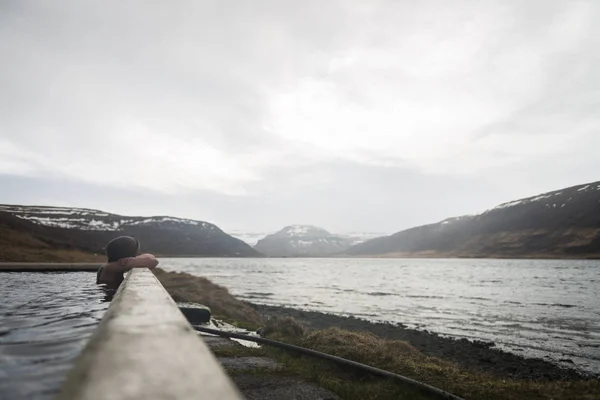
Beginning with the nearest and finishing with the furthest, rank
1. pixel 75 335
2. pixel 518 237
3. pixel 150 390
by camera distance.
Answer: pixel 150 390
pixel 75 335
pixel 518 237

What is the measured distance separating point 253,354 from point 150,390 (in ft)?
Result: 30.2

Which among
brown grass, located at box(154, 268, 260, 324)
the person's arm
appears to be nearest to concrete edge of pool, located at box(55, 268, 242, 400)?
the person's arm

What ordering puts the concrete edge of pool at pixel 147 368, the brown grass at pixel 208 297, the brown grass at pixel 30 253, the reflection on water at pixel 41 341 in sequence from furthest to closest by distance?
the brown grass at pixel 30 253 < the brown grass at pixel 208 297 < the reflection on water at pixel 41 341 < the concrete edge of pool at pixel 147 368

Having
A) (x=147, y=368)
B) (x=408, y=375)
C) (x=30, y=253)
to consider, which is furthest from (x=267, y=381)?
(x=30, y=253)

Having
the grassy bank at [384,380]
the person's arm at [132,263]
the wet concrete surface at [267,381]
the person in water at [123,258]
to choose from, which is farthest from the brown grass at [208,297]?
the wet concrete surface at [267,381]

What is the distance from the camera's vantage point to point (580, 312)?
2884 cm

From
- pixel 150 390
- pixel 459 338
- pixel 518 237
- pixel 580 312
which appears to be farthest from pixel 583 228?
pixel 150 390

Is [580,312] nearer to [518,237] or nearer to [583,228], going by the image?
[583,228]

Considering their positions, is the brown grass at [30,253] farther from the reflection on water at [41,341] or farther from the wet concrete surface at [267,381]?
the wet concrete surface at [267,381]

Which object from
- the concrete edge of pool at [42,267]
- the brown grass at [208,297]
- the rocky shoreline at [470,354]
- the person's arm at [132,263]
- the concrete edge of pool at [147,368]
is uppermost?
the person's arm at [132,263]

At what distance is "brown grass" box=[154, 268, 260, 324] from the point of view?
21.3 metres

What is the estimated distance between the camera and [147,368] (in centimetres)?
142

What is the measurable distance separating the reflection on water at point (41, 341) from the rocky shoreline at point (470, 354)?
501 inches

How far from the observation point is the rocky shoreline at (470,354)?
14.1 m
